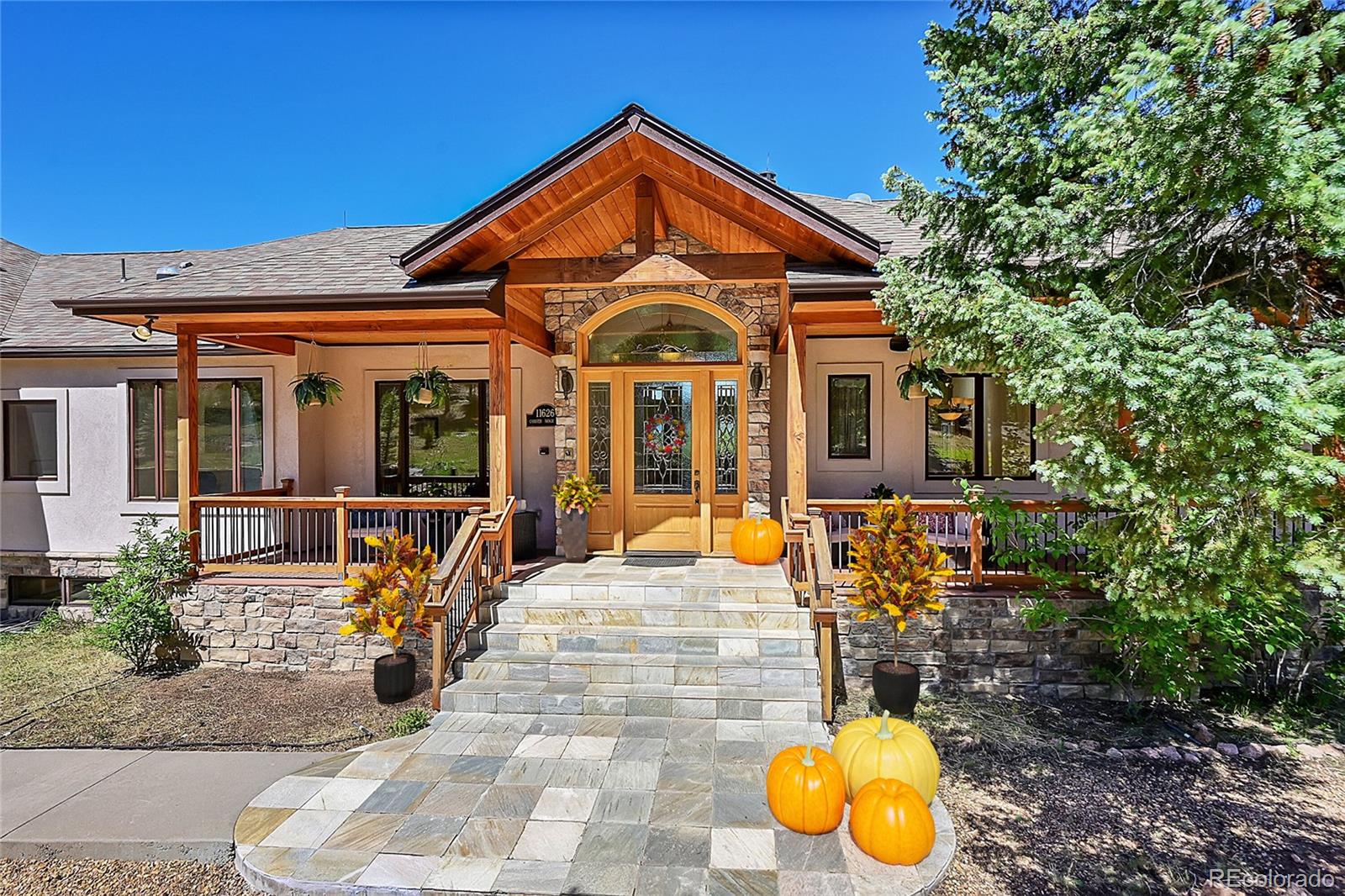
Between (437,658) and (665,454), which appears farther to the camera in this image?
(665,454)

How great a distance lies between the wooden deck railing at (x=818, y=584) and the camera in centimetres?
509

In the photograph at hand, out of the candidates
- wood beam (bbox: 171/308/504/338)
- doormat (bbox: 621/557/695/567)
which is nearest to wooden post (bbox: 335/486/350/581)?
wood beam (bbox: 171/308/504/338)

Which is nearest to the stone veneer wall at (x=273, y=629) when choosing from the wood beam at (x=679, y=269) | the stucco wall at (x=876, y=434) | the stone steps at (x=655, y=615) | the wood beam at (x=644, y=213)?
the stone steps at (x=655, y=615)

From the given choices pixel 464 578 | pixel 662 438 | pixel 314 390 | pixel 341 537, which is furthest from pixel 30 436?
pixel 662 438

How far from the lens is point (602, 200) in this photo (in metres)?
6.90

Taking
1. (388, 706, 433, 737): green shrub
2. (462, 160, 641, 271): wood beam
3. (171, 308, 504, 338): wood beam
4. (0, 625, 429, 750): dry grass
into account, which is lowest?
(0, 625, 429, 750): dry grass

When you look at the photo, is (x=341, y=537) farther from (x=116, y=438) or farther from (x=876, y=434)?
(x=876, y=434)

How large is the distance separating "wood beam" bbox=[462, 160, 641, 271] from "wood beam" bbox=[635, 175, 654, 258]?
15cm

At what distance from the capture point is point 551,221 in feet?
22.4

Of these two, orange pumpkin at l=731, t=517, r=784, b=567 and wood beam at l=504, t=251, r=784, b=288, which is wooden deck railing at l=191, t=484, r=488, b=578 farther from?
orange pumpkin at l=731, t=517, r=784, b=567

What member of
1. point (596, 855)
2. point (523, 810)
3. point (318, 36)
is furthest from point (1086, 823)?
point (318, 36)

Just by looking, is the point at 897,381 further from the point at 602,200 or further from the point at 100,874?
the point at 100,874

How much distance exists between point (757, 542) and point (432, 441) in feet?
17.5

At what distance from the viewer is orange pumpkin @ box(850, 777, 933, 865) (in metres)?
3.30
